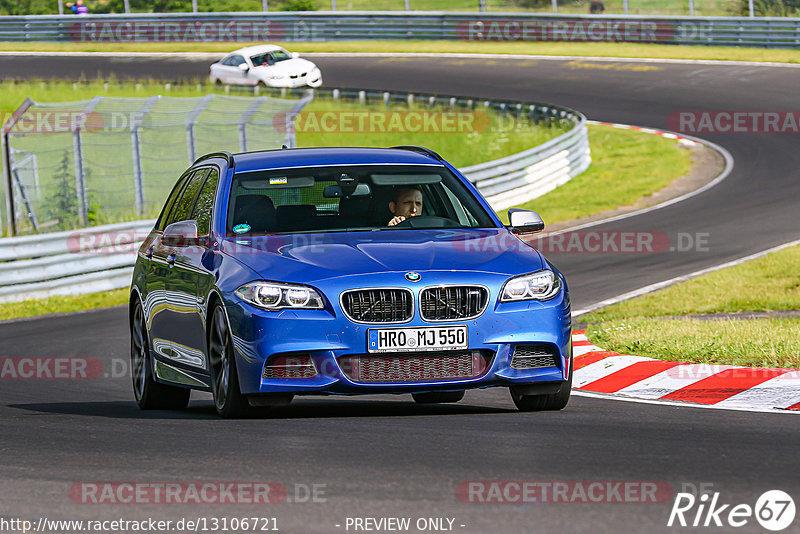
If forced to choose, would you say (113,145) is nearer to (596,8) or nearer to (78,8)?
(596,8)

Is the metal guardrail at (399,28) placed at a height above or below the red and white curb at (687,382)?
below

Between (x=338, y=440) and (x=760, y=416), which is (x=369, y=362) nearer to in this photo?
(x=338, y=440)

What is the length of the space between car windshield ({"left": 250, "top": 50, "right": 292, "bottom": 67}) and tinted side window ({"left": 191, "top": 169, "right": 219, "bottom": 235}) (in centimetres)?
3533

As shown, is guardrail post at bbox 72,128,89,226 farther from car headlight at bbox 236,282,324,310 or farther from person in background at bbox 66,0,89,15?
person in background at bbox 66,0,89,15

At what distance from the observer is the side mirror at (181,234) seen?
28.0 ft

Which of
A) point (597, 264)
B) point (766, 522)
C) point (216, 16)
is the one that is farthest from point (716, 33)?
point (766, 522)

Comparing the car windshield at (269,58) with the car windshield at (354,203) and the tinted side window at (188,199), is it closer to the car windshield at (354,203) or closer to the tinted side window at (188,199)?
the tinted side window at (188,199)

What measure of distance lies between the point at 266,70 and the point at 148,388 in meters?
35.0

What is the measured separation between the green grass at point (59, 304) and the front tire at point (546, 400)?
35.6 feet

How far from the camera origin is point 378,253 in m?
7.87

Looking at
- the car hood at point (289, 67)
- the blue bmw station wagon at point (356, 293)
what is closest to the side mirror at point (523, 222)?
the blue bmw station wagon at point (356, 293)

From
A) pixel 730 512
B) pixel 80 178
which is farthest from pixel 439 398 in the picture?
pixel 80 178

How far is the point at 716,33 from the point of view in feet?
152

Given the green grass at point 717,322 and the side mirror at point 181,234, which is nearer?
the side mirror at point 181,234
